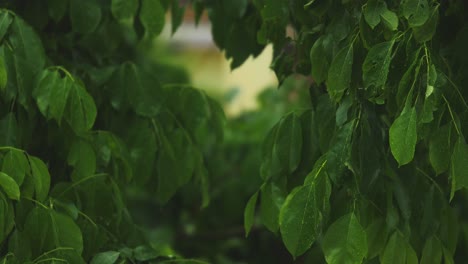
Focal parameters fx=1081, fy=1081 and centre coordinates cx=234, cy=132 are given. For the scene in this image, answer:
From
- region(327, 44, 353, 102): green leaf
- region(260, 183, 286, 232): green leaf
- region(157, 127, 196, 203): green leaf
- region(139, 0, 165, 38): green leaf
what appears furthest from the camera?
region(157, 127, 196, 203): green leaf

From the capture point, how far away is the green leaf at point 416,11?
2.61m

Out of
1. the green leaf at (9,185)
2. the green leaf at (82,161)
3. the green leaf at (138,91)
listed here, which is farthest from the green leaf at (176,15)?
the green leaf at (9,185)

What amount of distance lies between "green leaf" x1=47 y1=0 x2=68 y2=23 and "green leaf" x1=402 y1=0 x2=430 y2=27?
1294 millimetres

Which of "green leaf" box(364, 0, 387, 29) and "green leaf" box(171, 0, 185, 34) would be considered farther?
"green leaf" box(171, 0, 185, 34)

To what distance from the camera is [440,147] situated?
269 cm

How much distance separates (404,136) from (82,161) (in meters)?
1.14

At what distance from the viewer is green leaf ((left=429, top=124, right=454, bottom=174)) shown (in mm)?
2672

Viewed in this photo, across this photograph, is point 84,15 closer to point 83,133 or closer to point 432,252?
point 83,133

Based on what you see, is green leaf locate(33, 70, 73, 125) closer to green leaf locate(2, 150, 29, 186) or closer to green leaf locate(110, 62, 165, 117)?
green leaf locate(2, 150, 29, 186)

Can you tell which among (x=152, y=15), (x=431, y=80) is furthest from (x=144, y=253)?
(x=431, y=80)

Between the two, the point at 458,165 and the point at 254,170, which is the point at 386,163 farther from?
the point at 254,170

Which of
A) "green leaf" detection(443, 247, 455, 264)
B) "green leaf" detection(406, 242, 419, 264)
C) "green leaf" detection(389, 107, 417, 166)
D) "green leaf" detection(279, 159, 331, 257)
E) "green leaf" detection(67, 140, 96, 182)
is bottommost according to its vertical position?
"green leaf" detection(443, 247, 455, 264)

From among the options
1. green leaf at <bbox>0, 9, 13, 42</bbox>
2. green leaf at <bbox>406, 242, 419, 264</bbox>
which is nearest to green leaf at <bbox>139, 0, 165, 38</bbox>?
green leaf at <bbox>0, 9, 13, 42</bbox>

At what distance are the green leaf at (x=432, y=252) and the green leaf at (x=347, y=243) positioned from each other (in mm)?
315
